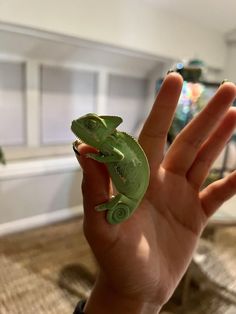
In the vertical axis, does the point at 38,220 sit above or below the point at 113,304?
below

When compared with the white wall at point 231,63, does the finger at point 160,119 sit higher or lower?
lower

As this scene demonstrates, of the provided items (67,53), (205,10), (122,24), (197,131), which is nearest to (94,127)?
(197,131)

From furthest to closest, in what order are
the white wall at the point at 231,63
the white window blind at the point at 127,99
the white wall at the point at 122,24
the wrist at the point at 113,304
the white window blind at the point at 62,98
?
the white wall at the point at 231,63
the white window blind at the point at 127,99
the white window blind at the point at 62,98
the white wall at the point at 122,24
the wrist at the point at 113,304

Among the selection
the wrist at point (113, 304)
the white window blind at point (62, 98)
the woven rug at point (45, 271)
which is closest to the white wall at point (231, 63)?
the white window blind at point (62, 98)

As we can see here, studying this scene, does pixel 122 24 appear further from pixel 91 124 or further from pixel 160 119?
pixel 91 124

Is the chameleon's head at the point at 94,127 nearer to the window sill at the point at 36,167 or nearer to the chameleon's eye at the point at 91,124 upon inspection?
the chameleon's eye at the point at 91,124

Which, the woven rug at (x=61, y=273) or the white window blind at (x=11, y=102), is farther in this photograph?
the white window blind at (x=11, y=102)

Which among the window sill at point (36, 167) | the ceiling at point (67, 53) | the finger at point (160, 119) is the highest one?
the ceiling at point (67, 53)
